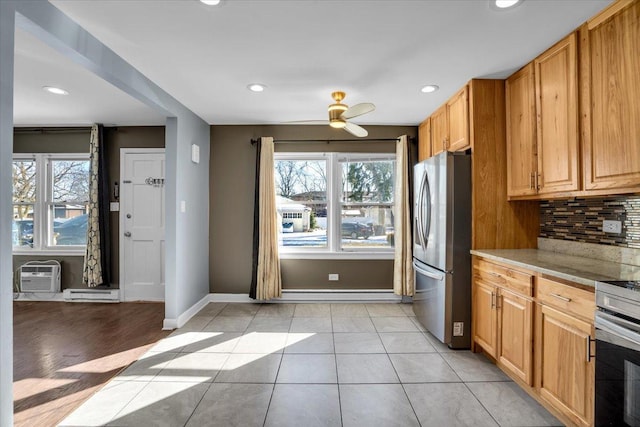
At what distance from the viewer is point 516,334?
219 centimetres

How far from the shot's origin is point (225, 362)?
8.59 ft

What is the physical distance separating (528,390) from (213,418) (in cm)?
203

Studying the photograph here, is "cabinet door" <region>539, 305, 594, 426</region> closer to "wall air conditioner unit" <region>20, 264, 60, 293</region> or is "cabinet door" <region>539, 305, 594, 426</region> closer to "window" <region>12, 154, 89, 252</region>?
"window" <region>12, 154, 89, 252</region>

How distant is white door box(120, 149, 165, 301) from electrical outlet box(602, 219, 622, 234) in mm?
4641

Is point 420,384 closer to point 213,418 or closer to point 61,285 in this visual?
point 213,418

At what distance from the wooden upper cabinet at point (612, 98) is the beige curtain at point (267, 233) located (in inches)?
125

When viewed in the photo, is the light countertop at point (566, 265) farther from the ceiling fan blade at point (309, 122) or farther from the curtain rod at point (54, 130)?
the curtain rod at point (54, 130)

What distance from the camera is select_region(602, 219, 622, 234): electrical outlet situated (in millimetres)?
2059

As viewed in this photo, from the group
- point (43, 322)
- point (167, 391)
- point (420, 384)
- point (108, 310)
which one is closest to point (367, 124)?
point (420, 384)

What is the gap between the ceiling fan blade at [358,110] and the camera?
9.11ft

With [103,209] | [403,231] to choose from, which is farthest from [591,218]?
[103,209]

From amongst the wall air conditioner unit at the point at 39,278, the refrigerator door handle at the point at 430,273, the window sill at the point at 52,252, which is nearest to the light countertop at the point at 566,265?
the refrigerator door handle at the point at 430,273

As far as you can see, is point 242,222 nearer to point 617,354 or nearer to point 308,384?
point 308,384

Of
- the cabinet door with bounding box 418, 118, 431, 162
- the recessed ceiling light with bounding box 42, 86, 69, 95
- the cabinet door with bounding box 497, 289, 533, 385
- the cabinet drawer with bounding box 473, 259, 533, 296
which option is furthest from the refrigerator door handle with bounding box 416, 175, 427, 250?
the recessed ceiling light with bounding box 42, 86, 69, 95
